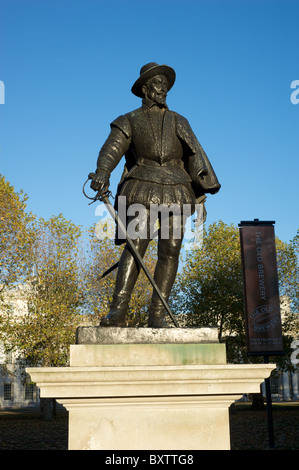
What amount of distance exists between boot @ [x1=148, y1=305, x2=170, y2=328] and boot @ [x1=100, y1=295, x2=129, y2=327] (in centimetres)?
26

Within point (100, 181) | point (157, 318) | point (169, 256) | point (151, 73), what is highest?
point (151, 73)

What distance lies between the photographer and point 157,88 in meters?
4.69

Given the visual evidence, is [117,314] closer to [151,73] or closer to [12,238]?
[151,73]

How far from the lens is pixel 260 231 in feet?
47.5

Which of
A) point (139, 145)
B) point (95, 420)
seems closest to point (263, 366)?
point (95, 420)

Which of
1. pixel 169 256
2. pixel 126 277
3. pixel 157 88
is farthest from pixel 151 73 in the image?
pixel 126 277

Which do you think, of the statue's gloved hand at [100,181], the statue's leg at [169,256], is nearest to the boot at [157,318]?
the statue's leg at [169,256]

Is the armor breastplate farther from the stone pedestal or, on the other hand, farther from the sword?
the stone pedestal

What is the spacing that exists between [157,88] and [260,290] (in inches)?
403

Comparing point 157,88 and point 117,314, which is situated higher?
point 157,88

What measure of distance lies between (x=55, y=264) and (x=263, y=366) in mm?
21994

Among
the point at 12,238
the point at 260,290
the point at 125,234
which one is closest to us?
the point at 125,234

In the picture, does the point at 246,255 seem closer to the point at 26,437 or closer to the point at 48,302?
the point at 26,437

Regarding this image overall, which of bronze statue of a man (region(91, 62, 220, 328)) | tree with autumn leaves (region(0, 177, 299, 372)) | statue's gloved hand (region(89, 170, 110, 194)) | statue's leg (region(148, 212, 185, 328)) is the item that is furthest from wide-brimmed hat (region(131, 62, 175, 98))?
tree with autumn leaves (region(0, 177, 299, 372))
